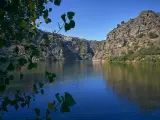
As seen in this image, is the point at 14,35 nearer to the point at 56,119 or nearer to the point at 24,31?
the point at 24,31

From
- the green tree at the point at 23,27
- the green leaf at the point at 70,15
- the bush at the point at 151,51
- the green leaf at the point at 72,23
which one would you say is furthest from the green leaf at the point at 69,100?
the bush at the point at 151,51

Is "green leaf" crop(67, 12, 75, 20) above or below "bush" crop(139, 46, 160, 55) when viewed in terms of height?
below

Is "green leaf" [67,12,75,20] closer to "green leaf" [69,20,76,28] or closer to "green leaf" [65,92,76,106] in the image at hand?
"green leaf" [69,20,76,28]

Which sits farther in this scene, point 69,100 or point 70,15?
point 70,15

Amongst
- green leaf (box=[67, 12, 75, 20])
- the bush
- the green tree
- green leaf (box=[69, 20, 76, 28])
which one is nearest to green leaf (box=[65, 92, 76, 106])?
the green tree

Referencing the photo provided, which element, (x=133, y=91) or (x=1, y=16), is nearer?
(x=1, y=16)

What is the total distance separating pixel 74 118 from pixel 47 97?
1601 cm

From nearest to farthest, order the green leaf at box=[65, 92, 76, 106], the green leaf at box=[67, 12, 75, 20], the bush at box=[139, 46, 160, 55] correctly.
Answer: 1. the green leaf at box=[65, 92, 76, 106]
2. the green leaf at box=[67, 12, 75, 20]
3. the bush at box=[139, 46, 160, 55]

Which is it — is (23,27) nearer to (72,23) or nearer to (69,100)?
(72,23)

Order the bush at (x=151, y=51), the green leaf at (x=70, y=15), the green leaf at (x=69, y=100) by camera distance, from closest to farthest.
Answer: the green leaf at (x=69, y=100)
the green leaf at (x=70, y=15)
the bush at (x=151, y=51)

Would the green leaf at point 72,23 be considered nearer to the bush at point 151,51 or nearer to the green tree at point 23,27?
the green tree at point 23,27

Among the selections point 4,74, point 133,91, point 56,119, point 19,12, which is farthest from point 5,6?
point 133,91

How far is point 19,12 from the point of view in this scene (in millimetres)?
5246

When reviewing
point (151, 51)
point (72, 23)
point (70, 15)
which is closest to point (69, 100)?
point (72, 23)
